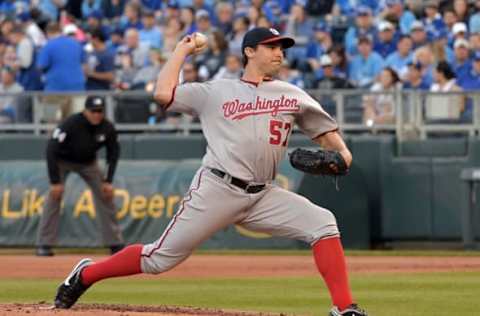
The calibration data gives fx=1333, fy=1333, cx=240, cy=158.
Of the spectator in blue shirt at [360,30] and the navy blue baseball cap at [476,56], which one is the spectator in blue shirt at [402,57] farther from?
the navy blue baseball cap at [476,56]

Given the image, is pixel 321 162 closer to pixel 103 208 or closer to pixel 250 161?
pixel 250 161

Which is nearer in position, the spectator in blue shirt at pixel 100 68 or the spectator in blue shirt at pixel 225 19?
the spectator in blue shirt at pixel 100 68

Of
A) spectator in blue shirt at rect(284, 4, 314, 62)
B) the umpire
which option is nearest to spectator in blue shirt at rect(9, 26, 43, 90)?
spectator in blue shirt at rect(284, 4, 314, 62)

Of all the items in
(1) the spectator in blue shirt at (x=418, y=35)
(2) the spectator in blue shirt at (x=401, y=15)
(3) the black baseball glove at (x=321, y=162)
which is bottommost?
(3) the black baseball glove at (x=321, y=162)

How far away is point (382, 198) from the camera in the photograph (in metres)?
18.8

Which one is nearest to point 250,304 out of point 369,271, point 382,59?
point 369,271

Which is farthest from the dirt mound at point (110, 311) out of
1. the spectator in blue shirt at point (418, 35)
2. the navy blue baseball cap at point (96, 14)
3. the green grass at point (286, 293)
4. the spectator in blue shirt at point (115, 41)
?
the navy blue baseball cap at point (96, 14)

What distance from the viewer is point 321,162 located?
28.3 ft

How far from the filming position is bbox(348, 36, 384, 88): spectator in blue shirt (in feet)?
65.3

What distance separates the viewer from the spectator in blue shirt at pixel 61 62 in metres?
20.0

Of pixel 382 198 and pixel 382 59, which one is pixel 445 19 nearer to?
pixel 382 59

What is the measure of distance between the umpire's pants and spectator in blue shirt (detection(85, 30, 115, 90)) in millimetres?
4033

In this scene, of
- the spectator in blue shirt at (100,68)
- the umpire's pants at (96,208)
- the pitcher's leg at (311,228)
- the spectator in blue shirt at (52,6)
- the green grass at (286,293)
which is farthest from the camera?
the spectator in blue shirt at (52,6)

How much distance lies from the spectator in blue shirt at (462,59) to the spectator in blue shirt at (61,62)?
5.59 metres
